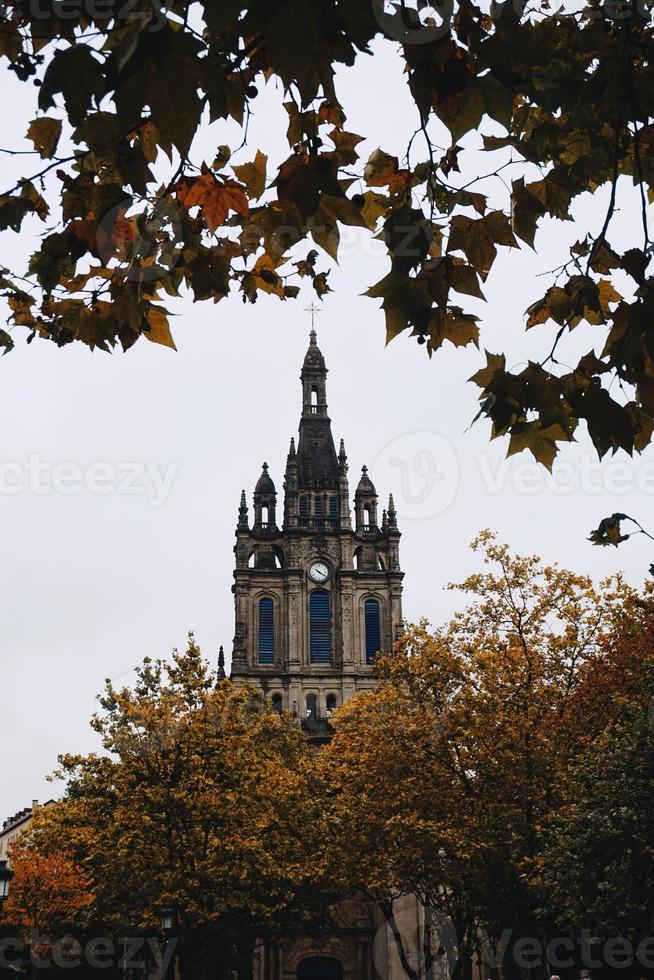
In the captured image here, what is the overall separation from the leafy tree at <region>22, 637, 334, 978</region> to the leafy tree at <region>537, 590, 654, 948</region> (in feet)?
27.6

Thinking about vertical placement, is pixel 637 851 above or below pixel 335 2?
below

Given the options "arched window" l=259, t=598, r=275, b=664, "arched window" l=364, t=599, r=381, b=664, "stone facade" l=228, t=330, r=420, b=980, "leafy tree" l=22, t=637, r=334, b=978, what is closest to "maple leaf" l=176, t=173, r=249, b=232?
"leafy tree" l=22, t=637, r=334, b=978

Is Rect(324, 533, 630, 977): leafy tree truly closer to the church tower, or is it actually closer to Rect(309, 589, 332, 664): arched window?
the church tower

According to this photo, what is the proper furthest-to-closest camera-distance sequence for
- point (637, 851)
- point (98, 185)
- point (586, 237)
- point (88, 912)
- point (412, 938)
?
point (412, 938)
point (88, 912)
point (637, 851)
point (98, 185)
point (586, 237)

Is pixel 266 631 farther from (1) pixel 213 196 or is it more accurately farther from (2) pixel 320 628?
(1) pixel 213 196

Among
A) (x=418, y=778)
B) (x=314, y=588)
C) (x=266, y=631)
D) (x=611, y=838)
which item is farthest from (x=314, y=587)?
(x=611, y=838)

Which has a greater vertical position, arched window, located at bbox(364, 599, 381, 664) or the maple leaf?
arched window, located at bbox(364, 599, 381, 664)

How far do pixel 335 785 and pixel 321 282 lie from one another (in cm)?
2960

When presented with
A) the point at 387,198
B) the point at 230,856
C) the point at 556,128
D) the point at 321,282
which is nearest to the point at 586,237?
the point at 556,128

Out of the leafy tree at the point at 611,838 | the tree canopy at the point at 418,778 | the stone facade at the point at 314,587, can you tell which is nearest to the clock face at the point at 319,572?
the stone facade at the point at 314,587

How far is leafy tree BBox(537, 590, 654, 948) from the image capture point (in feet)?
73.5

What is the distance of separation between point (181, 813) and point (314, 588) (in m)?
55.1

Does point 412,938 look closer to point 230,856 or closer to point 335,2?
point 230,856

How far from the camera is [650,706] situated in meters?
23.8
